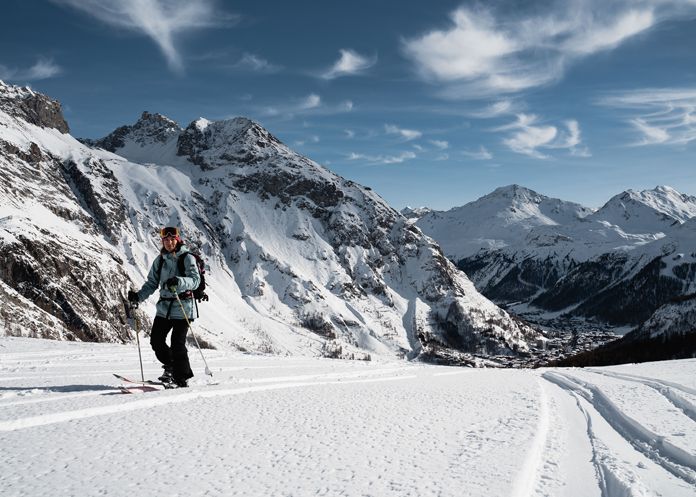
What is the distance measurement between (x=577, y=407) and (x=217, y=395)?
22.0 ft

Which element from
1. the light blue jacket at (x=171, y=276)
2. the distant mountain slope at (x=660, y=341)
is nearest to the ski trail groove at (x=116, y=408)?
the light blue jacket at (x=171, y=276)

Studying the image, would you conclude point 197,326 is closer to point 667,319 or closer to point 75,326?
point 75,326

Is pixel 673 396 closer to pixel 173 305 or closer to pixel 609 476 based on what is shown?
pixel 609 476

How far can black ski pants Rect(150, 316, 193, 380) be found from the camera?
9.08 metres

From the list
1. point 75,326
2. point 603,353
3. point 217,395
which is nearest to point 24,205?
point 75,326

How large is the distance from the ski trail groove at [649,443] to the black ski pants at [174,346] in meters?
7.24

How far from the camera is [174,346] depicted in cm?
916

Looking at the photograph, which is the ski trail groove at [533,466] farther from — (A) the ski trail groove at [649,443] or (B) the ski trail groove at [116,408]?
(B) the ski trail groove at [116,408]

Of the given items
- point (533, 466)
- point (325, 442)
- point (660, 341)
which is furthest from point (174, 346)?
point (660, 341)

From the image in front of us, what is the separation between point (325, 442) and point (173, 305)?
499cm

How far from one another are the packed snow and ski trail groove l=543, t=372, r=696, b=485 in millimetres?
25

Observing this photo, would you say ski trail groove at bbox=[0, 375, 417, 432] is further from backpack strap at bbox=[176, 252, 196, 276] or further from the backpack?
backpack strap at bbox=[176, 252, 196, 276]

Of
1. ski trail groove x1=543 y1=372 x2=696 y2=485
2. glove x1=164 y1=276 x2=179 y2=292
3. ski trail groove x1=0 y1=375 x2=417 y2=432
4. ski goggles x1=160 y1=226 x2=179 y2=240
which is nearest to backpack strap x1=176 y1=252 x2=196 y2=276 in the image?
ski goggles x1=160 y1=226 x2=179 y2=240

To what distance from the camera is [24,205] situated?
161 m
